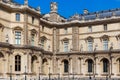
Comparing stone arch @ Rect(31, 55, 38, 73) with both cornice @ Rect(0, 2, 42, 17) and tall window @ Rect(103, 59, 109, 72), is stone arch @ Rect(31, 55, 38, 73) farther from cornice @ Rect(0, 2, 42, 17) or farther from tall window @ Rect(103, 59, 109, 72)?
tall window @ Rect(103, 59, 109, 72)

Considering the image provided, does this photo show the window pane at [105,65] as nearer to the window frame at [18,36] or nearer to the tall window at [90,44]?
the tall window at [90,44]

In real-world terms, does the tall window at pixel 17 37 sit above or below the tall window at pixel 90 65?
above

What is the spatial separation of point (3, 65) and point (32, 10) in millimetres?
14238

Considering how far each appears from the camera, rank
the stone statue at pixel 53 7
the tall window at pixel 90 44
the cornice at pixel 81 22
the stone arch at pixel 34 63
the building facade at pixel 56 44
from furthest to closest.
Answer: the stone statue at pixel 53 7 → the tall window at pixel 90 44 → the cornice at pixel 81 22 → the stone arch at pixel 34 63 → the building facade at pixel 56 44

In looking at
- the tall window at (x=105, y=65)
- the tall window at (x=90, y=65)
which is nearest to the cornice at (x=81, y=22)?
the tall window at (x=105, y=65)

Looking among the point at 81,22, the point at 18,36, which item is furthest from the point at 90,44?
the point at 18,36

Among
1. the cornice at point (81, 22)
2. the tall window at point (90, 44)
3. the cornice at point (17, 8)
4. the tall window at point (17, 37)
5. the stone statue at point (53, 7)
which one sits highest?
the stone statue at point (53, 7)

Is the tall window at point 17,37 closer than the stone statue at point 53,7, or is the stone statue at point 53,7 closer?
the tall window at point 17,37

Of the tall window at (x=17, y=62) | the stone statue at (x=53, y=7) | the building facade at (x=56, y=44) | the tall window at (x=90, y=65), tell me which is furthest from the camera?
the stone statue at (x=53, y=7)

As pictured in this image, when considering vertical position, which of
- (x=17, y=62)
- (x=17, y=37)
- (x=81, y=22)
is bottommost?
(x=17, y=62)

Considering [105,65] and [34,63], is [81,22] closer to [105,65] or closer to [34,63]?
[105,65]

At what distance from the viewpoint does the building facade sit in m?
60.1

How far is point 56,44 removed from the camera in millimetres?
77125

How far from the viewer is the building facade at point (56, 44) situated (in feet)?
Result: 197
